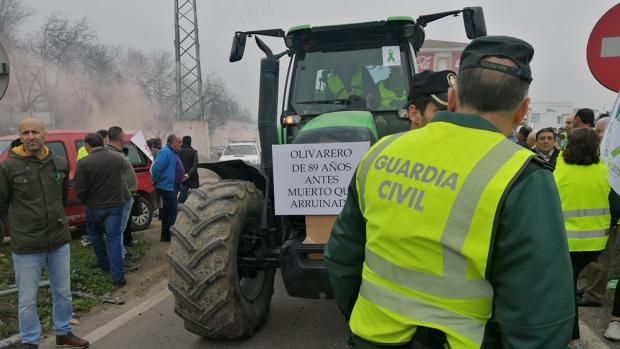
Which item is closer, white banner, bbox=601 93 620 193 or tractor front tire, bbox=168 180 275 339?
white banner, bbox=601 93 620 193

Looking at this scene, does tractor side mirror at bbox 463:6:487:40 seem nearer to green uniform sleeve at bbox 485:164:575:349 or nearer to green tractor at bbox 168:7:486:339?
green tractor at bbox 168:7:486:339

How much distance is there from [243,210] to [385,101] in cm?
166

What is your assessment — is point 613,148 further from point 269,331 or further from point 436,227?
point 269,331

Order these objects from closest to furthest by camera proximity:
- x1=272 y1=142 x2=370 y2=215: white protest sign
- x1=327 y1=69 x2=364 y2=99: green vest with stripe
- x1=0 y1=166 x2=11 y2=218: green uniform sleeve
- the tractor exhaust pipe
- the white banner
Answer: the white banner, x1=272 y1=142 x2=370 y2=215: white protest sign, x1=0 y1=166 x2=11 y2=218: green uniform sleeve, the tractor exhaust pipe, x1=327 y1=69 x2=364 y2=99: green vest with stripe

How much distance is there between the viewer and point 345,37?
452 centimetres

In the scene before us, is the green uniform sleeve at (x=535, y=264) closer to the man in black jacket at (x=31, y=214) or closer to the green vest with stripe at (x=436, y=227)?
the green vest with stripe at (x=436, y=227)

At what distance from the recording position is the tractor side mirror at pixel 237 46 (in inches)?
177

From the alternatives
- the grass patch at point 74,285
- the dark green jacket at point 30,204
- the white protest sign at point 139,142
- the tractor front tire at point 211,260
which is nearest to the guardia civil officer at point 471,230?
the tractor front tire at point 211,260

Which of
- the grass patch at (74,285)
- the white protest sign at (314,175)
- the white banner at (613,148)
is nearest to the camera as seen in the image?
the white banner at (613,148)

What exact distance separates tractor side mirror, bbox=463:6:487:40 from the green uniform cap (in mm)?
2852

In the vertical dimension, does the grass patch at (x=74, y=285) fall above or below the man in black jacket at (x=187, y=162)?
below

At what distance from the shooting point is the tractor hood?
3461 mm

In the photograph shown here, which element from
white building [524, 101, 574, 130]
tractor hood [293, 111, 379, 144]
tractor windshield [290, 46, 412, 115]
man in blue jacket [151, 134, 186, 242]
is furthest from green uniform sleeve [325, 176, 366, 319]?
white building [524, 101, 574, 130]

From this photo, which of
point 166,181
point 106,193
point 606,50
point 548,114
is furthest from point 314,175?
point 548,114
